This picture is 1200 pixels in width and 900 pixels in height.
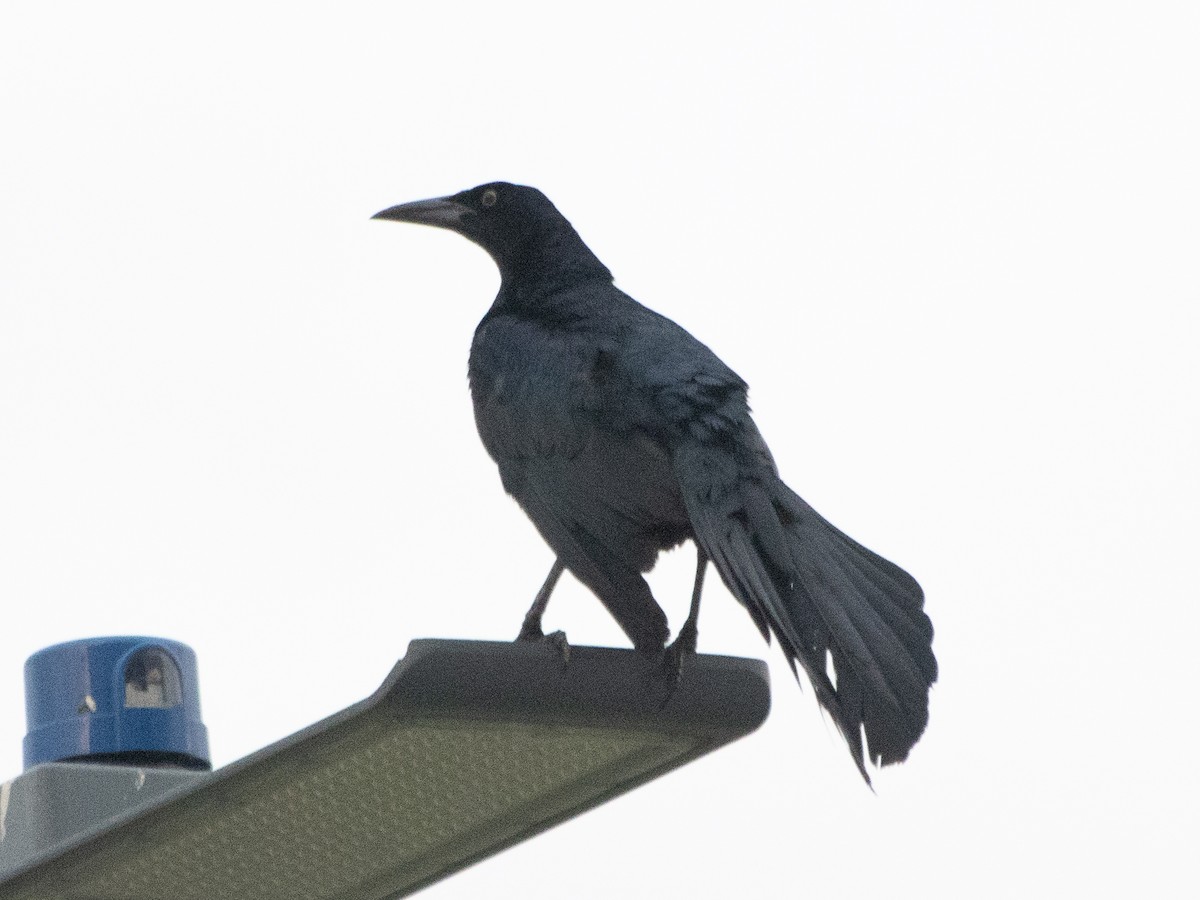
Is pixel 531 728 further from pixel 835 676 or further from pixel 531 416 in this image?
pixel 531 416

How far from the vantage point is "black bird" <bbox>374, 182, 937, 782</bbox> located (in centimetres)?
363

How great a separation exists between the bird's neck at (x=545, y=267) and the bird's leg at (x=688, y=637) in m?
1.37

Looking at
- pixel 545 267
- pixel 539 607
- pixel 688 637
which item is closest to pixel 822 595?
pixel 688 637

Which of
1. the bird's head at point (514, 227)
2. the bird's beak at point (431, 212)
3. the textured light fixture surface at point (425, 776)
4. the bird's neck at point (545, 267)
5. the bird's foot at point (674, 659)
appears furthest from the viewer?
the bird's beak at point (431, 212)

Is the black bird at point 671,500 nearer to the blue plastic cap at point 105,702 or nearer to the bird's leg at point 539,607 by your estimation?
the bird's leg at point 539,607

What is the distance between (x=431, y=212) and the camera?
6.18m

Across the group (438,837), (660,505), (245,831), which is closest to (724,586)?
(660,505)

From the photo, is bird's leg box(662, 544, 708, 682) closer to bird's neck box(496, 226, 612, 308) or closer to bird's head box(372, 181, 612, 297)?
bird's neck box(496, 226, 612, 308)

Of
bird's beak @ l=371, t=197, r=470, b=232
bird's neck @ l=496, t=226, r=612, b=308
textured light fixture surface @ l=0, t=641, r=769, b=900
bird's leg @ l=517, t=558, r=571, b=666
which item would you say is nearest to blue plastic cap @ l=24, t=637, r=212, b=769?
textured light fixture surface @ l=0, t=641, r=769, b=900

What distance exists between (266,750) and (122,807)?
0.93 metres

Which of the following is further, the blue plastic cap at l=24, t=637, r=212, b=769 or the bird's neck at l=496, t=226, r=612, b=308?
the bird's neck at l=496, t=226, r=612, b=308

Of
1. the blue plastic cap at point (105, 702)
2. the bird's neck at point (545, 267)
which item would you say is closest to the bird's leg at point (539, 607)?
the blue plastic cap at point (105, 702)

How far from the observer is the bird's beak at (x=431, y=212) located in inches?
240

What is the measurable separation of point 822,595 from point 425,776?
1.12 m
